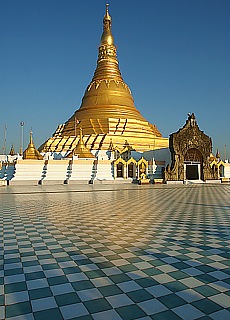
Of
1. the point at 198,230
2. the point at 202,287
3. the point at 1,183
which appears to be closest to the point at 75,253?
the point at 202,287

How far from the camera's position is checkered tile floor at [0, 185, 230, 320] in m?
2.74

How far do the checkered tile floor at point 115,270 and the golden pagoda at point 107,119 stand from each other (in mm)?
25889

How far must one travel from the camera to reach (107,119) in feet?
116

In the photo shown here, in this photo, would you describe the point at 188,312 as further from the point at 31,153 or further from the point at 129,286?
the point at 31,153

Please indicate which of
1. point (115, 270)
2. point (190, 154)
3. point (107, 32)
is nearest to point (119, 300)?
point (115, 270)

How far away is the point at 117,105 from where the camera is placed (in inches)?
1469

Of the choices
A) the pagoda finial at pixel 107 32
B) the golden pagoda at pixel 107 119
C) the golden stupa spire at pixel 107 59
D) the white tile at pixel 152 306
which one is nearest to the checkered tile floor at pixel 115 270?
the white tile at pixel 152 306

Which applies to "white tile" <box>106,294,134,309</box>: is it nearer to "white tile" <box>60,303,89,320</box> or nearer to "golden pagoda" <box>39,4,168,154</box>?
"white tile" <box>60,303,89,320</box>

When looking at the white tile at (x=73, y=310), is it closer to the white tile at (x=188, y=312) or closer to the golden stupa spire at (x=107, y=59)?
the white tile at (x=188, y=312)

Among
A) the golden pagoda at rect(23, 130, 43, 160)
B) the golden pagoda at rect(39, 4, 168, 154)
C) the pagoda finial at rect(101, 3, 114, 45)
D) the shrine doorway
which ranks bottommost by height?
the shrine doorway

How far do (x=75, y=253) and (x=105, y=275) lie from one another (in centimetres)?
113

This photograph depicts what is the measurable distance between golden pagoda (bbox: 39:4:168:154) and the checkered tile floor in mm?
25889

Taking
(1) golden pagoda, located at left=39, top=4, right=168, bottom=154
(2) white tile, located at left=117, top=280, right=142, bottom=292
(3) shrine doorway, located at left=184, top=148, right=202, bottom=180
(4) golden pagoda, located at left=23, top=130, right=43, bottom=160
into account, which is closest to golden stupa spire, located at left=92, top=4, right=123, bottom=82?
(1) golden pagoda, located at left=39, top=4, right=168, bottom=154

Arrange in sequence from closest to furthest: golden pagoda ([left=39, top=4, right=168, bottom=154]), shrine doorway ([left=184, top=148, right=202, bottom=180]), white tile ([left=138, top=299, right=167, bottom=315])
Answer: white tile ([left=138, top=299, right=167, bottom=315]), shrine doorway ([left=184, top=148, right=202, bottom=180]), golden pagoda ([left=39, top=4, right=168, bottom=154])
